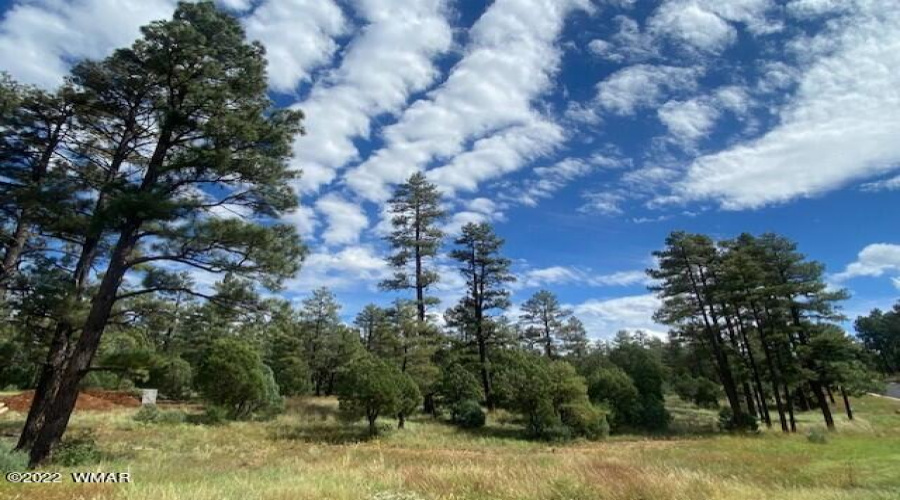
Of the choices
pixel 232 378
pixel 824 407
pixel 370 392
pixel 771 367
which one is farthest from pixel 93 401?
pixel 824 407

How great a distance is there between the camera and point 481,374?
113ft

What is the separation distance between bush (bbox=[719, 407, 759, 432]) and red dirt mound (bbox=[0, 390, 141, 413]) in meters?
37.5

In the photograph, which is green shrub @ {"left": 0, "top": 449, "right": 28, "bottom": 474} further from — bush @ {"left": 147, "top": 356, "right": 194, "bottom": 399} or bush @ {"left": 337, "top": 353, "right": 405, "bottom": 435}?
bush @ {"left": 147, "top": 356, "right": 194, "bottom": 399}

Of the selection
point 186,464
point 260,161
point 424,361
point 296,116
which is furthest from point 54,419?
point 424,361

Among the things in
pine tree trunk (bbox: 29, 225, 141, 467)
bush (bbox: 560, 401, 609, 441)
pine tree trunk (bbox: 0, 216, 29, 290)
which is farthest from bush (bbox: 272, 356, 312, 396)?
pine tree trunk (bbox: 29, 225, 141, 467)

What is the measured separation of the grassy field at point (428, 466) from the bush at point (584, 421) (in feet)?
8.16

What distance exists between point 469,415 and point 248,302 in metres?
18.7

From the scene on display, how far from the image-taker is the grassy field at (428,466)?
7.30 meters

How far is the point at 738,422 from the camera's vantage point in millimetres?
30047

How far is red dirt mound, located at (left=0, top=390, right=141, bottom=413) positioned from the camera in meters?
26.7

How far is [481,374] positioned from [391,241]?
38.1ft

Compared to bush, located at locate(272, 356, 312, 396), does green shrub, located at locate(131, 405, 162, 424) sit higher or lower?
lower

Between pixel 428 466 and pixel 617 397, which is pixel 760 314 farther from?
pixel 428 466

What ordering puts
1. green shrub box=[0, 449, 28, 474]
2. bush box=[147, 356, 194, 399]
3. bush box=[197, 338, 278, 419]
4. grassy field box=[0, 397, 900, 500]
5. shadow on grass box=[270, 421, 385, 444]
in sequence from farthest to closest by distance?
1. bush box=[147, 356, 194, 399]
2. bush box=[197, 338, 278, 419]
3. shadow on grass box=[270, 421, 385, 444]
4. green shrub box=[0, 449, 28, 474]
5. grassy field box=[0, 397, 900, 500]
